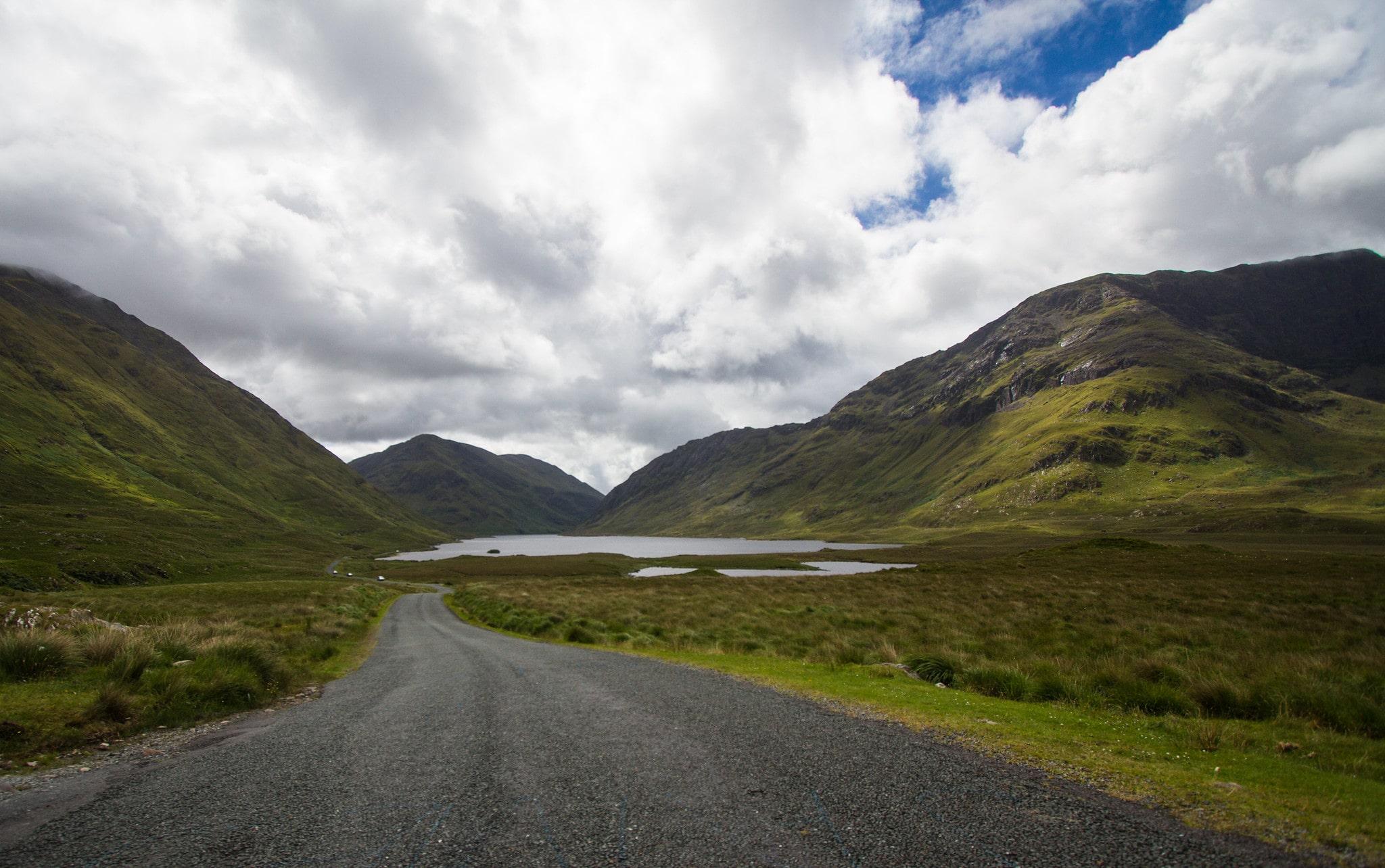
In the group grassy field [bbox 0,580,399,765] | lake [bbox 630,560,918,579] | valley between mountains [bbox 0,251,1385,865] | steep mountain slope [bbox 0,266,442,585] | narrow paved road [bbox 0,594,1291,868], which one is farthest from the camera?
lake [bbox 630,560,918,579]

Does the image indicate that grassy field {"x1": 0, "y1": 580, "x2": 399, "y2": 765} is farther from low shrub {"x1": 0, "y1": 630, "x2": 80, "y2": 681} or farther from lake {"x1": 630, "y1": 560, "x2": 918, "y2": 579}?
lake {"x1": 630, "y1": 560, "x2": 918, "y2": 579}

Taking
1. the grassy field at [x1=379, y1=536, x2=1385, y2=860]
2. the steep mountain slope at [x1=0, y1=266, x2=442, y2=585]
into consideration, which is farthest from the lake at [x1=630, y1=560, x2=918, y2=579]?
the steep mountain slope at [x1=0, y1=266, x2=442, y2=585]

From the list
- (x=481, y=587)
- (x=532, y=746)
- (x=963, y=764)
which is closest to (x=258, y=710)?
(x=532, y=746)

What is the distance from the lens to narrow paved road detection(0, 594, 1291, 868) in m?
5.69

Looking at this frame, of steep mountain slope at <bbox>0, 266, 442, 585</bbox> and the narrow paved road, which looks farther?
steep mountain slope at <bbox>0, 266, 442, 585</bbox>

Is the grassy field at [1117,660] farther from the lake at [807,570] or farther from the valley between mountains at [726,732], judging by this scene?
the lake at [807,570]

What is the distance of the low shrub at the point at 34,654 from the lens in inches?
475

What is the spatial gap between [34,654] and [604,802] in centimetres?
1447

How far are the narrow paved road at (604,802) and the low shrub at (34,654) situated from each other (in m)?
5.42

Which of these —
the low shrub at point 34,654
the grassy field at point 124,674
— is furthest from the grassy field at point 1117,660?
the low shrub at point 34,654

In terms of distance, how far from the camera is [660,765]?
8.28 metres

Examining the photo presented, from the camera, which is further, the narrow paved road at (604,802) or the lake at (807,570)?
the lake at (807,570)

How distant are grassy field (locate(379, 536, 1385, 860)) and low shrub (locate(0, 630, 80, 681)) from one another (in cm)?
1579

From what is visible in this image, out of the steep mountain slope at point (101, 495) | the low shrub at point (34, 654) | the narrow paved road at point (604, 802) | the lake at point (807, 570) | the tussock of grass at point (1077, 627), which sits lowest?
the lake at point (807, 570)
